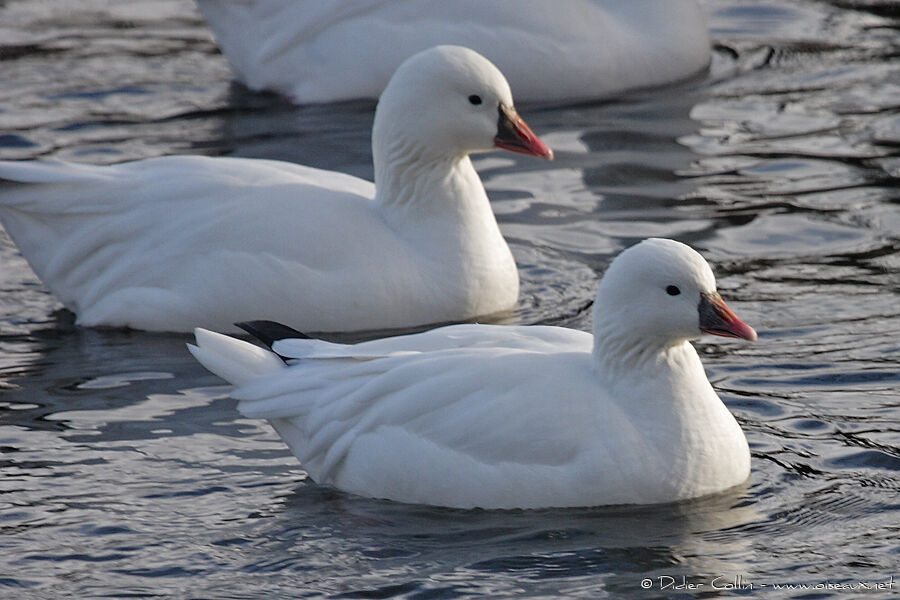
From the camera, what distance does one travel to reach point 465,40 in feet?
33.5

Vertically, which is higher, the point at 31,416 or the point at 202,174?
the point at 202,174

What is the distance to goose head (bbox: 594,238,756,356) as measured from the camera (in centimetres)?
550

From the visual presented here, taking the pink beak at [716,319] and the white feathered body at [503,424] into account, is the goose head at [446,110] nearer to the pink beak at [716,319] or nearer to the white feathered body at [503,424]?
the white feathered body at [503,424]

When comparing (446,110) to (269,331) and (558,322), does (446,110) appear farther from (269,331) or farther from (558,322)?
(269,331)

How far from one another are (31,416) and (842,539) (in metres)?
3.14

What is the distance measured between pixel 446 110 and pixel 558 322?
1061mm

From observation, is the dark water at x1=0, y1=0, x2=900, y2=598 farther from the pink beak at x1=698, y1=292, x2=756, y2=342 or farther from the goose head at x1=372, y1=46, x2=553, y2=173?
the goose head at x1=372, y1=46, x2=553, y2=173

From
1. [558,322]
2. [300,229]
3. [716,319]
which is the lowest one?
[558,322]

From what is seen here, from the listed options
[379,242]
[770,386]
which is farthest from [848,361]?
[379,242]

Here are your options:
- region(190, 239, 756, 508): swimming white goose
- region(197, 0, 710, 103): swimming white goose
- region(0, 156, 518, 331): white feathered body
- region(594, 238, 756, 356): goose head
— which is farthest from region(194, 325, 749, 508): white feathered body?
region(197, 0, 710, 103): swimming white goose

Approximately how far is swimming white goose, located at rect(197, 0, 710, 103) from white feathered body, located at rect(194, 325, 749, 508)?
4.70m

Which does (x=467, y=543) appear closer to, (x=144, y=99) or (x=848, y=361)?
(x=848, y=361)

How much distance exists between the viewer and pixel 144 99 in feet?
35.3

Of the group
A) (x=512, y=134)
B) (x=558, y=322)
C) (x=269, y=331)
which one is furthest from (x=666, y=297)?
(x=512, y=134)
